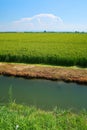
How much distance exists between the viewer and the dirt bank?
11.8 metres

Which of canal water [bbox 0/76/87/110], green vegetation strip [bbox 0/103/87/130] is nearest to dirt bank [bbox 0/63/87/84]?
canal water [bbox 0/76/87/110]

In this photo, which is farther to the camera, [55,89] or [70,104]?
[55,89]

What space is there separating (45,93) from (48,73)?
3.11 metres

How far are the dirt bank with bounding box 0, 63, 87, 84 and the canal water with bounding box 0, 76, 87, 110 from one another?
49 cm

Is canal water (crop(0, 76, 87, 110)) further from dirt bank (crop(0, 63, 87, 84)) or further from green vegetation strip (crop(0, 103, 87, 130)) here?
green vegetation strip (crop(0, 103, 87, 130))

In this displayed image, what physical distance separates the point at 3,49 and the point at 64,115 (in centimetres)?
1307

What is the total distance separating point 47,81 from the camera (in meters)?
11.8

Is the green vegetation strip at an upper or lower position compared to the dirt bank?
upper

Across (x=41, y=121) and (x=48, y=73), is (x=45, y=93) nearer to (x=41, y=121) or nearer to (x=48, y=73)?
(x=48, y=73)

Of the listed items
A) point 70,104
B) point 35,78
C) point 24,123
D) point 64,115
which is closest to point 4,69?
point 35,78

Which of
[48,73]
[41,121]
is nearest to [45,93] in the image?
[48,73]

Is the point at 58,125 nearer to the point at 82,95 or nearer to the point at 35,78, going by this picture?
the point at 82,95

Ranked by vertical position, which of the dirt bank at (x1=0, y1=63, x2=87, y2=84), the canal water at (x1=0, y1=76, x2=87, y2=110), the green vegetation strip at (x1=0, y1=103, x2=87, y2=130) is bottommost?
the canal water at (x1=0, y1=76, x2=87, y2=110)

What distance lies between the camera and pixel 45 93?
9703 mm
